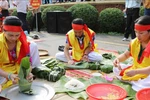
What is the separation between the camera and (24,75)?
105 inches

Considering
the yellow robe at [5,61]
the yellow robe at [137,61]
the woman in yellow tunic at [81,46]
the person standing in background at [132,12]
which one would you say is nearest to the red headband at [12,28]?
the yellow robe at [5,61]

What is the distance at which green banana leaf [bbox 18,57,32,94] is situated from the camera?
2.60 m

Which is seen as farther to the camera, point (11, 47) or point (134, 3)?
point (134, 3)

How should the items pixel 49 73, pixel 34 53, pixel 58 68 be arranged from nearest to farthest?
pixel 34 53 < pixel 49 73 < pixel 58 68

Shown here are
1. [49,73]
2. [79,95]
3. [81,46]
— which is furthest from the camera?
[81,46]

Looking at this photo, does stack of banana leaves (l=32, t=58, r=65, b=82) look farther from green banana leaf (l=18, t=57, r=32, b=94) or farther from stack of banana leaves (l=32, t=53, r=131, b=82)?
green banana leaf (l=18, t=57, r=32, b=94)

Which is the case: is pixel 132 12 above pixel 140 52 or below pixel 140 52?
above

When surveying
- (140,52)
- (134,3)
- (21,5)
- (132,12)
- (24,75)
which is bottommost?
(24,75)

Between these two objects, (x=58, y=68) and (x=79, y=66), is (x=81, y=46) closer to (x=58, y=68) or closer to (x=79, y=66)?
(x=79, y=66)

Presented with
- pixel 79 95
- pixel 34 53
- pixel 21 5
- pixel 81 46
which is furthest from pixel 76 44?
pixel 21 5

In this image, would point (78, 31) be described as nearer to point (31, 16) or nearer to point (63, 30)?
point (63, 30)

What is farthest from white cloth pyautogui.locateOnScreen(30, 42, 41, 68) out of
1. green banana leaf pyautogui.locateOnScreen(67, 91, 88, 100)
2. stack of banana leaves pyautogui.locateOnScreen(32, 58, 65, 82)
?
green banana leaf pyautogui.locateOnScreen(67, 91, 88, 100)

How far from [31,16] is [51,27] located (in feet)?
6.62

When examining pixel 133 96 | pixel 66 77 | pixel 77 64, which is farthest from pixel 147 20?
pixel 77 64
